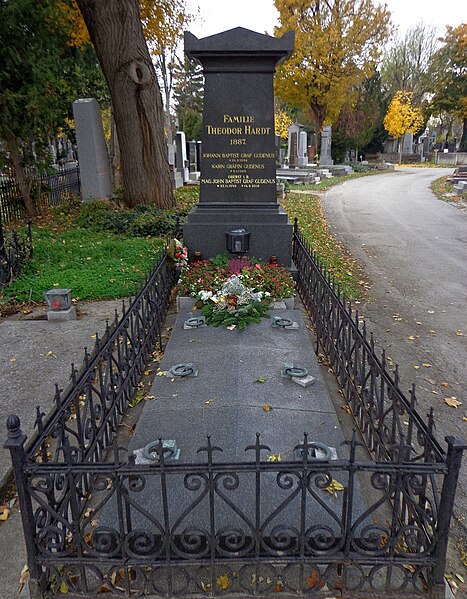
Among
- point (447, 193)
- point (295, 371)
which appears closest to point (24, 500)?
point (295, 371)

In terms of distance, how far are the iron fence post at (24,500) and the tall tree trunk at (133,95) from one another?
458 inches

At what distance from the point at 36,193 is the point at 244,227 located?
934 cm

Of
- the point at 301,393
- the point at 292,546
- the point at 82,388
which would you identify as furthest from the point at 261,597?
the point at 301,393

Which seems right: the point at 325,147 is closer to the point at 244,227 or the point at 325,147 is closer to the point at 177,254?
the point at 244,227

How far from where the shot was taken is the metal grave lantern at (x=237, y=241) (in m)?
7.28

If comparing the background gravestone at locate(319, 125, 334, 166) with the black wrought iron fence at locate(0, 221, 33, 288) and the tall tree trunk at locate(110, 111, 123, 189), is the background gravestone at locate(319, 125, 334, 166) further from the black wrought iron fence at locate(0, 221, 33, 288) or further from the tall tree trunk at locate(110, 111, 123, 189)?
the black wrought iron fence at locate(0, 221, 33, 288)

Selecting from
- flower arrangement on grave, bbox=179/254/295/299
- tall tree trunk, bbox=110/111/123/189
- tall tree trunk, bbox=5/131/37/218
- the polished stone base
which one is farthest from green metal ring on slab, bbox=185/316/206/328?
tall tree trunk, bbox=110/111/123/189

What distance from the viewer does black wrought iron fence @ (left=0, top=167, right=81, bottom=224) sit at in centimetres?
1346

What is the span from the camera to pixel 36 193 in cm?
1436

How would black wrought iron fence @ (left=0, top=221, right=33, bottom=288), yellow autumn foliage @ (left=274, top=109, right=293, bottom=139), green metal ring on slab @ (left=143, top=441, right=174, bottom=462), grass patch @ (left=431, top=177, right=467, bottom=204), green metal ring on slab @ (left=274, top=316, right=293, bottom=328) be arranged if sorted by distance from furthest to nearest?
yellow autumn foliage @ (left=274, top=109, right=293, bottom=139), grass patch @ (left=431, top=177, right=467, bottom=204), black wrought iron fence @ (left=0, top=221, right=33, bottom=288), green metal ring on slab @ (left=274, top=316, right=293, bottom=328), green metal ring on slab @ (left=143, top=441, right=174, bottom=462)

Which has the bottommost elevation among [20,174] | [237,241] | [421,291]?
[421,291]

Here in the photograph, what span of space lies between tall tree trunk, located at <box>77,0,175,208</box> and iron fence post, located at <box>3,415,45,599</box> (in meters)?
11.6

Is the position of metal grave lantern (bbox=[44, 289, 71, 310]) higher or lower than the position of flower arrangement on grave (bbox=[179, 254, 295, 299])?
lower

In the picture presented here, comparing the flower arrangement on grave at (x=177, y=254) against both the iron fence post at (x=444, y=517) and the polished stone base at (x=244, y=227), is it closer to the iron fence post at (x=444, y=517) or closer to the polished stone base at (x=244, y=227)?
the polished stone base at (x=244, y=227)
